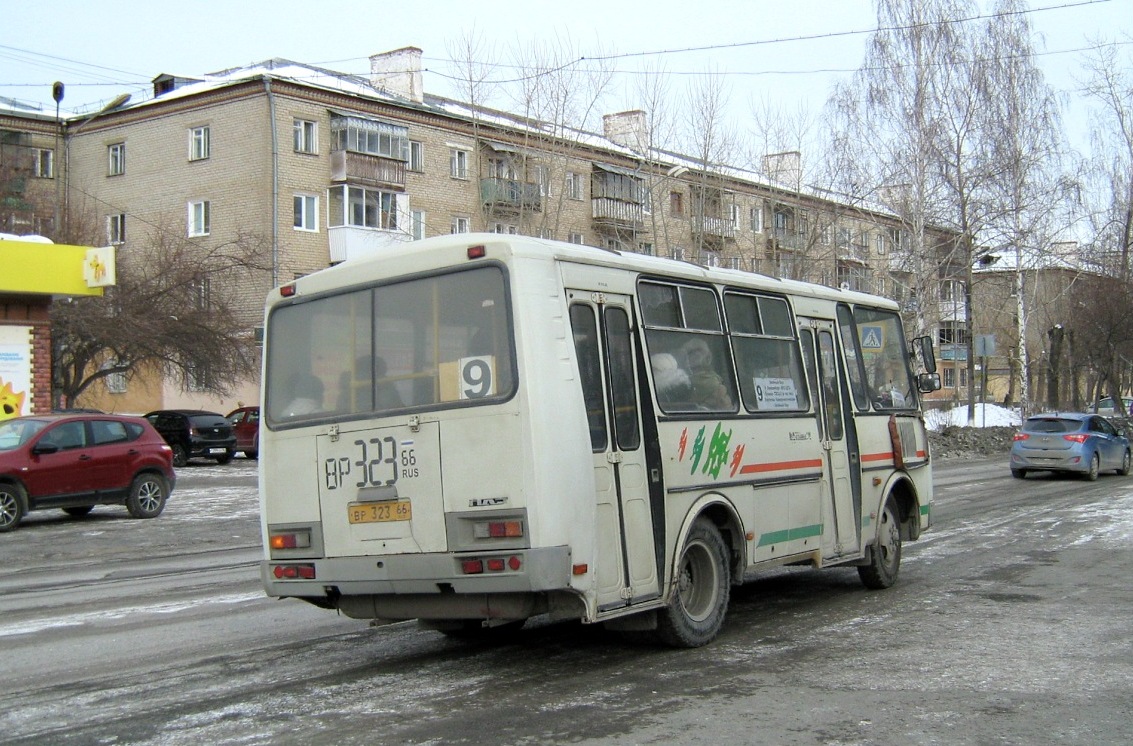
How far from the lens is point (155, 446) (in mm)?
20359

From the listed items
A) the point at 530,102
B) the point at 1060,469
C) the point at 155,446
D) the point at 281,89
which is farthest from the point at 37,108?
the point at 1060,469

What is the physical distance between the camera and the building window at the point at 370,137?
46491 mm

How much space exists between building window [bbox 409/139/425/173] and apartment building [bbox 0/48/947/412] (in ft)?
0.25

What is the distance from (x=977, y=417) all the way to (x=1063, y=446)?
22071mm

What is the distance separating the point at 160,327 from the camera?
32.9 m

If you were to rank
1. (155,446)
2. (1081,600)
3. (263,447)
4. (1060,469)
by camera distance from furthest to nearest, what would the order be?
(1060,469) → (155,446) → (1081,600) → (263,447)

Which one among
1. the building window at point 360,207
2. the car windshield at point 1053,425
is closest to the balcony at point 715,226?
the car windshield at point 1053,425

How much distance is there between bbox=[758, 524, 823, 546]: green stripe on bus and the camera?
30.1 feet

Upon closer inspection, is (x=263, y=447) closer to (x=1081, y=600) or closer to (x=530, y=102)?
(x=1081, y=600)

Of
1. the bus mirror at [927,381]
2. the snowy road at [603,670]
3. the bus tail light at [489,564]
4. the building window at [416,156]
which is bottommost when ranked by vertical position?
the snowy road at [603,670]

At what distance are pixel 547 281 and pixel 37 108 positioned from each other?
53889 millimetres

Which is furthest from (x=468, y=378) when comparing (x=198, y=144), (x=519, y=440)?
(x=198, y=144)

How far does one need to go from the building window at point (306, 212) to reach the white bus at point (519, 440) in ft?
126

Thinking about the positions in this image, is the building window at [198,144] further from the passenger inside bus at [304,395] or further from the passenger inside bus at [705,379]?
the passenger inside bus at [705,379]
